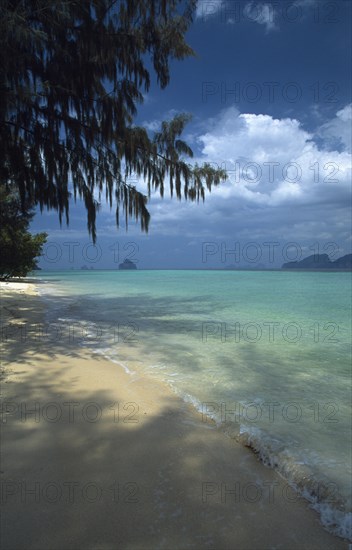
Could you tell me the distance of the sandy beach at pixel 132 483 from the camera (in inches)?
64.4

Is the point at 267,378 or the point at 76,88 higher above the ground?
the point at 76,88

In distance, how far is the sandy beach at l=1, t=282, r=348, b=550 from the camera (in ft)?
5.37

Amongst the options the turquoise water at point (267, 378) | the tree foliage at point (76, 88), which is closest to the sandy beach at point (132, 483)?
the turquoise water at point (267, 378)

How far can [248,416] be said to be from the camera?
329cm

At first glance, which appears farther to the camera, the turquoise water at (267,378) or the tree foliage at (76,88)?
the tree foliage at (76,88)

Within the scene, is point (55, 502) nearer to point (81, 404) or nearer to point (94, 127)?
point (81, 404)

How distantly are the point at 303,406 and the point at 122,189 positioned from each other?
6113 mm

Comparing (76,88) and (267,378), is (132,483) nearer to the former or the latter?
(267,378)

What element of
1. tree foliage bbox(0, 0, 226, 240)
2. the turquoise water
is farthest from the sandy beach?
tree foliage bbox(0, 0, 226, 240)

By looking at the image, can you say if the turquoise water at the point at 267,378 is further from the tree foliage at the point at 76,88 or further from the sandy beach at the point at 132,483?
the tree foliage at the point at 76,88

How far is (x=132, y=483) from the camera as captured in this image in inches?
80.4

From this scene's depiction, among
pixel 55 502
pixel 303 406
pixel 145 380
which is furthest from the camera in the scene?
pixel 145 380

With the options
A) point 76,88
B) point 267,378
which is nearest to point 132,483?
point 267,378

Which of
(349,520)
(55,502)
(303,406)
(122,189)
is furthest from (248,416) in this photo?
(122,189)
